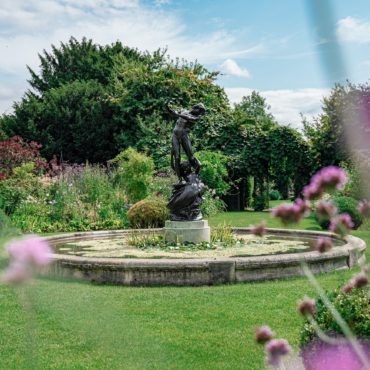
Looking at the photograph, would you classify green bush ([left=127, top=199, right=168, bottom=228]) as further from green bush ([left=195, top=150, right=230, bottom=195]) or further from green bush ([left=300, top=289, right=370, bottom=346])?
green bush ([left=300, top=289, right=370, bottom=346])

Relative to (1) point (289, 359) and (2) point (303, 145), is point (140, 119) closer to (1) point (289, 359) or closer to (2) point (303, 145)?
(2) point (303, 145)

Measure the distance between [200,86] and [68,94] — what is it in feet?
26.2

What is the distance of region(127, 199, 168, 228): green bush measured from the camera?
558 inches

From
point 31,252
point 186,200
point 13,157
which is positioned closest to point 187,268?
point 186,200

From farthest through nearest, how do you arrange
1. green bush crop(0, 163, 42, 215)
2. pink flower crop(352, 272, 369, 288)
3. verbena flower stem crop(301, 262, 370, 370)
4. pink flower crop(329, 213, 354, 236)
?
green bush crop(0, 163, 42, 215) < pink flower crop(352, 272, 369, 288) < pink flower crop(329, 213, 354, 236) < verbena flower stem crop(301, 262, 370, 370)

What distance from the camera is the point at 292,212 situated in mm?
1187

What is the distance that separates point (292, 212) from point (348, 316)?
1.98 m

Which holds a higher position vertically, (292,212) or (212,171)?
(212,171)

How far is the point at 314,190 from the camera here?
47.7 inches

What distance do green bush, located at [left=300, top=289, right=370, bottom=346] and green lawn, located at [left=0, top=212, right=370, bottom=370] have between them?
0.91 m

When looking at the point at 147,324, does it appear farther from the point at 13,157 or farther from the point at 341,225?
the point at 13,157

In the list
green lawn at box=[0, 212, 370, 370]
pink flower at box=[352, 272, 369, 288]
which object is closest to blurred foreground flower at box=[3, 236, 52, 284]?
pink flower at box=[352, 272, 369, 288]

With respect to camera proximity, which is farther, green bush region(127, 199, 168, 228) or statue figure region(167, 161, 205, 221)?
green bush region(127, 199, 168, 228)

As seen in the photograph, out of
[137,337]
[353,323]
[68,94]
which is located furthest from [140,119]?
[353,323]
